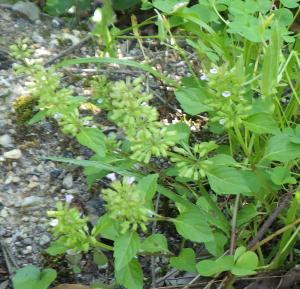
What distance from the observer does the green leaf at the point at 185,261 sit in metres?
1.45

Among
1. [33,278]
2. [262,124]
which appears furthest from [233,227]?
[33,278]

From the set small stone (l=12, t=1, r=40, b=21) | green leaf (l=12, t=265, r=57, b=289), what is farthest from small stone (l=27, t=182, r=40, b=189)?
small stone (l=12, t=1, r=40, b=21)

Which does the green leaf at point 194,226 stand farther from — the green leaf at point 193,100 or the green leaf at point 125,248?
the green leaf at point 193,100

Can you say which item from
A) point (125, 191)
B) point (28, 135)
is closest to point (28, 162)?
point (28, 135)

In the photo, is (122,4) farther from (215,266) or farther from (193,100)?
(215,266)

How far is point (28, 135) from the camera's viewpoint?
192 cm

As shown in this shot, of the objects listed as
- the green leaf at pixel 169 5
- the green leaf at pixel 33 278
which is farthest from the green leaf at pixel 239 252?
the green leaf at pixel 169 5

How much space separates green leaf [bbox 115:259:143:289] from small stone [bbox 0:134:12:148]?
671 mm

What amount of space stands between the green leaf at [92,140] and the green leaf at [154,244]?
0.23 metres

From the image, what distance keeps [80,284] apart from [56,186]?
1.14 ft

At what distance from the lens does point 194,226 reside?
135cm

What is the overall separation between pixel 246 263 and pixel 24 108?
0.95 meters

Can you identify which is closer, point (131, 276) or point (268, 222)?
point (131, 276)

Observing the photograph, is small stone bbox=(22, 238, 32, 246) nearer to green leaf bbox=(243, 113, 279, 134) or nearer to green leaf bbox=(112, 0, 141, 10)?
green leaf bbox=(243, 113, 279, 134)
